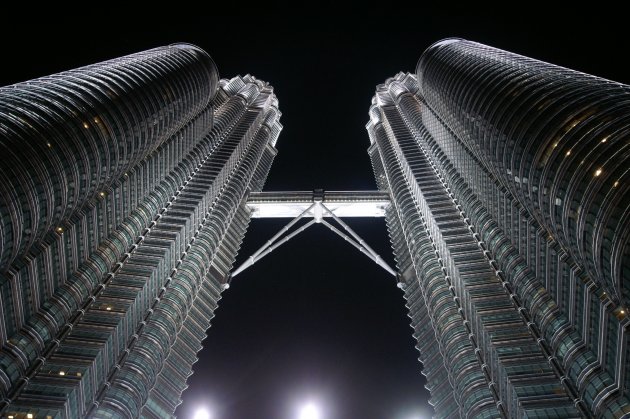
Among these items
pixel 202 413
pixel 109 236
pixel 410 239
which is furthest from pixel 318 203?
pixel 202 413

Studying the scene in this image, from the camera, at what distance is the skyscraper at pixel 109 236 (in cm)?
6262

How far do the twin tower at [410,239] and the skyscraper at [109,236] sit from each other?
28 centimetres

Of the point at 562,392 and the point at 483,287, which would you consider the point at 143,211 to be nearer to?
the point at 483,287

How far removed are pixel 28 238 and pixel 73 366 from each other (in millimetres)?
15416

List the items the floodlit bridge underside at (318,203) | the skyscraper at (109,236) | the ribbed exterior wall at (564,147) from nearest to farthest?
the ribbed exterior wall at (564,147)
the skyscraper at (109,236)
the floodlit bridge underside at (318,203)

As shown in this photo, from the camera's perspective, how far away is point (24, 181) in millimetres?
59062

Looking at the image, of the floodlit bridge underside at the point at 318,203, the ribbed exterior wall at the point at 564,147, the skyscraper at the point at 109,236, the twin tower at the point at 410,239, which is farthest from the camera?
the floodlit bridge underside at the point at 318,203

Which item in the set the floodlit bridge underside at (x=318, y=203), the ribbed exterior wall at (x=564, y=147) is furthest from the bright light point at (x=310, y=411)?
the floodlit bridge underside at (x=318, y=203)

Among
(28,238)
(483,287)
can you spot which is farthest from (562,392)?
(28,238)

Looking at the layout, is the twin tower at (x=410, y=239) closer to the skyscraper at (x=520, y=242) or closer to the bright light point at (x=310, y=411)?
the skyscraper at (x=520, y=242)

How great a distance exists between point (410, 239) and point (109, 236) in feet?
172

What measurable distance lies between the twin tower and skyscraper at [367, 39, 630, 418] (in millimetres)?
285

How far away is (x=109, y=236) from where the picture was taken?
91.4 metres

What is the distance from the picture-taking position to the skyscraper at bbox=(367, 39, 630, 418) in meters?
54.2
